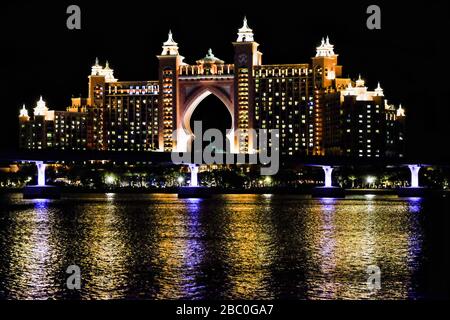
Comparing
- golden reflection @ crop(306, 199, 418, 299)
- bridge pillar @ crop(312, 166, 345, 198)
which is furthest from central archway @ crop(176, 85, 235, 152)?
golden reflection @ crop(306, 199, 418, 299)

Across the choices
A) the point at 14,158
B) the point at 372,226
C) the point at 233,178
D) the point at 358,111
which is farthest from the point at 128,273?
the point at 358,111

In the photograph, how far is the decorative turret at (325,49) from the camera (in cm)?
17927

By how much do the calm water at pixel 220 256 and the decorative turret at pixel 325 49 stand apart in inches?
4553

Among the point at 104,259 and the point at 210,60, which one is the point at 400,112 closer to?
the point at 210,60

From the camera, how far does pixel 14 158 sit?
9650 centimetres

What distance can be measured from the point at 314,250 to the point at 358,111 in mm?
135486

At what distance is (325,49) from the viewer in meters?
180

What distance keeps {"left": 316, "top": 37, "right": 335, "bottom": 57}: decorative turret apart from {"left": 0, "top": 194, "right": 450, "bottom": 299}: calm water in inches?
4553

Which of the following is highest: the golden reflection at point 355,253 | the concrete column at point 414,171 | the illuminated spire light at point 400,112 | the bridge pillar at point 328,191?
the illuminated spire light at point 400,112

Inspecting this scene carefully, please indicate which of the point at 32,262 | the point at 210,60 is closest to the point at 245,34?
the point at 210,60

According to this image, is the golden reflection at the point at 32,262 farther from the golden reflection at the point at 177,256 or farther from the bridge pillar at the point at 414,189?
the bridge pillar at the point at 414,189

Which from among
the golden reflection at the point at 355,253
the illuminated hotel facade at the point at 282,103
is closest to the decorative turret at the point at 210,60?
the illuminated hotel facade at the point at 282,103

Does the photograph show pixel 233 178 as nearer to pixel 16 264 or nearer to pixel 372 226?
pixel 372 226

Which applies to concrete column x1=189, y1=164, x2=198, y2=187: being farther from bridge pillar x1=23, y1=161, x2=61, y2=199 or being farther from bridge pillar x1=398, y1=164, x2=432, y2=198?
bridge pillar x1=398, y1=164, x2=432, y2=198
